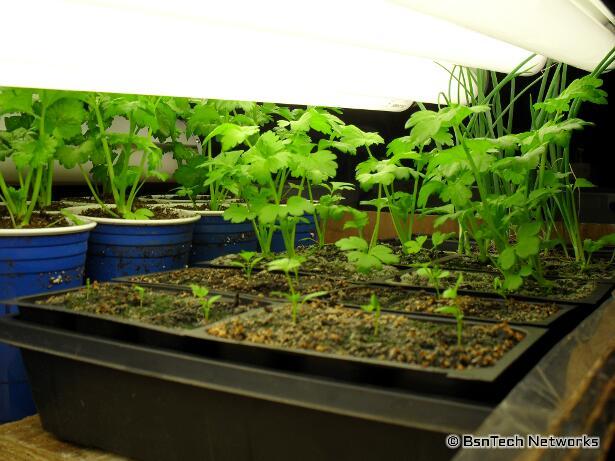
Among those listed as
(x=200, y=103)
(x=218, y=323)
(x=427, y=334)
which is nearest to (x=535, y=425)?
(x=427, y=334)

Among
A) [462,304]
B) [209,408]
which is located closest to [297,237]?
[462,304]

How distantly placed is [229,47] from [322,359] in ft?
1.73

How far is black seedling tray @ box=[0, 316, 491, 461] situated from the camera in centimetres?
77

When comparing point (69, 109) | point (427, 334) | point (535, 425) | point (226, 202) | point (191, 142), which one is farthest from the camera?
point (191, 142)

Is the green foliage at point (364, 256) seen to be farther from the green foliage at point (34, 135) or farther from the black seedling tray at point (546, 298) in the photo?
the green foliage at point (34, 135)

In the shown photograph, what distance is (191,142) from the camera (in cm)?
288

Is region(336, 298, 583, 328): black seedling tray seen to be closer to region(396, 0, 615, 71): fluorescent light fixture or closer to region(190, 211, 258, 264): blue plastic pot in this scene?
region(396, 0, 615, 71): fluorescent light fixture

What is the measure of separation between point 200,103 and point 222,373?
1454mm

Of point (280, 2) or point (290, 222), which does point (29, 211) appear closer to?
point (290, 222)

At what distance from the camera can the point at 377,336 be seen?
0.96 m

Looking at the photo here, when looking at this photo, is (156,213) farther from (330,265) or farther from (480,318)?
(480,318)

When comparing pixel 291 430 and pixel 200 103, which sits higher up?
pixel 200 103

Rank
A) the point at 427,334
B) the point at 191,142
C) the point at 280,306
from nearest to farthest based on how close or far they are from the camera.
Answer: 1. the point at 427,334
2. the point at 280,306
3. the point at 191,142

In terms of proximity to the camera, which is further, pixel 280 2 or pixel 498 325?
pixel 498 325
